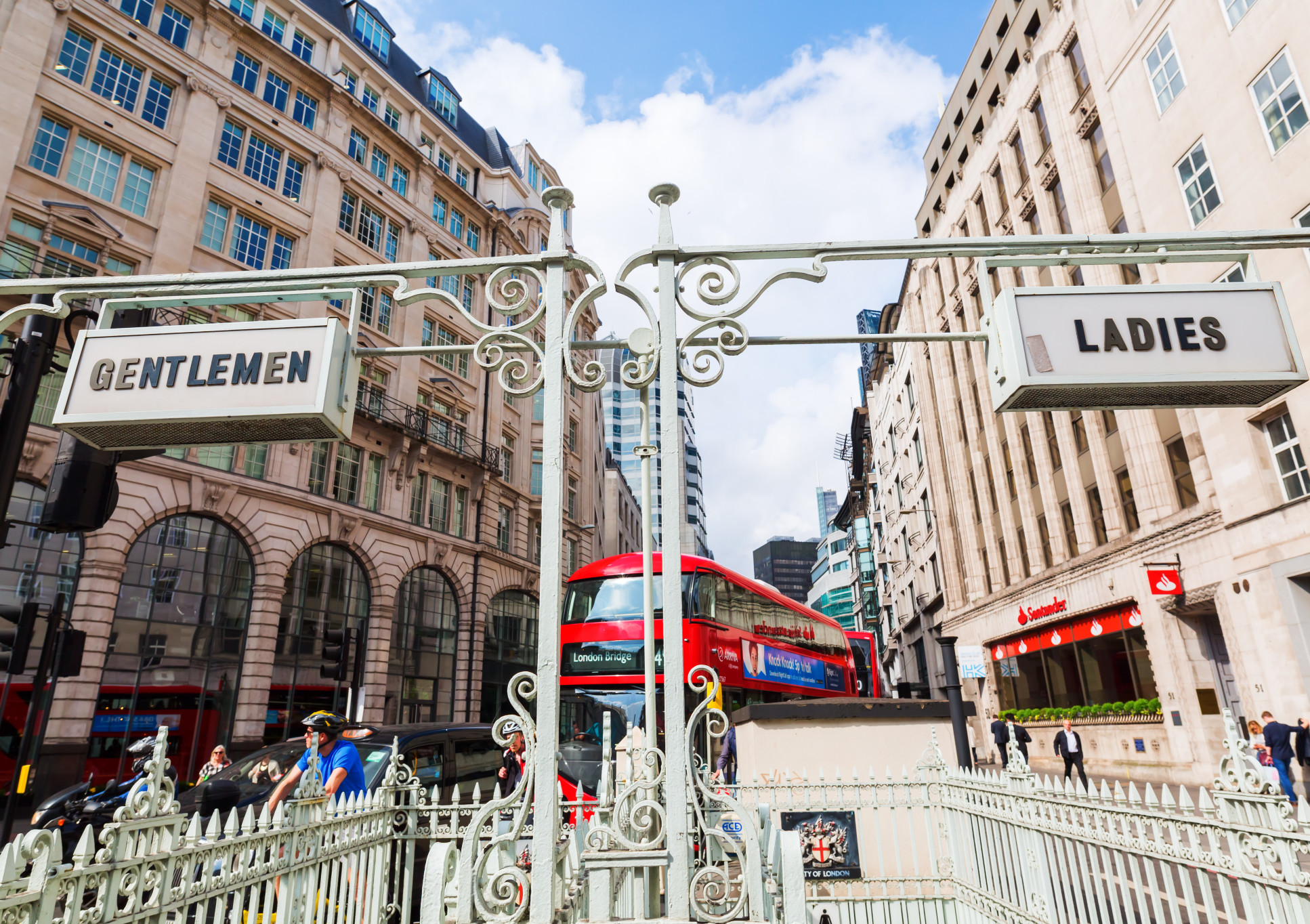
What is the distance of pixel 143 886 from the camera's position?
3439mm

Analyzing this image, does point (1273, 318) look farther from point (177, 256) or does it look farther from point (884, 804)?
point (177, 256)

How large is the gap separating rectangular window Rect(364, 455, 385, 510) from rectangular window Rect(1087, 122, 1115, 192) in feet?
83.3

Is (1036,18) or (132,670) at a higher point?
(1036,18)

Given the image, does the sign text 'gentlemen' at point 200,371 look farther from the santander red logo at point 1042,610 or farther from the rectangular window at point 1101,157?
the santander red logo at point 1042,610

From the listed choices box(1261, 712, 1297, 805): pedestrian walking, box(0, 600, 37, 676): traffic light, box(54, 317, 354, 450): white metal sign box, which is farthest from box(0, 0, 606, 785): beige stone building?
box(1261, 712, 1297, 805): pedestrian walking

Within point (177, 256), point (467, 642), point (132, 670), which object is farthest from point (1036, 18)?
point (132, 670)

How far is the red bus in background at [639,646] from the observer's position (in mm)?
12484

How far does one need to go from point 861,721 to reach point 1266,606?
1152cm

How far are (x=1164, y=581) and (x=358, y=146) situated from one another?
3168cm

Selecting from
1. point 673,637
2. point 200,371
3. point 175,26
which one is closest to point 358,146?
point 175,26

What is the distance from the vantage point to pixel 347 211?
28547mm

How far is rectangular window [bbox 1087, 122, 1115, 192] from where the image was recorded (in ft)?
68.1

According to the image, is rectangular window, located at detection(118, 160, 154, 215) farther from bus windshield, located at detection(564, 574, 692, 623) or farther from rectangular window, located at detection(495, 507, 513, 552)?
bus windshield, located at detection(564, 574, 692, 623)

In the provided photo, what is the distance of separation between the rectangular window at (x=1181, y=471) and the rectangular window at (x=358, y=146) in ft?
98.1
